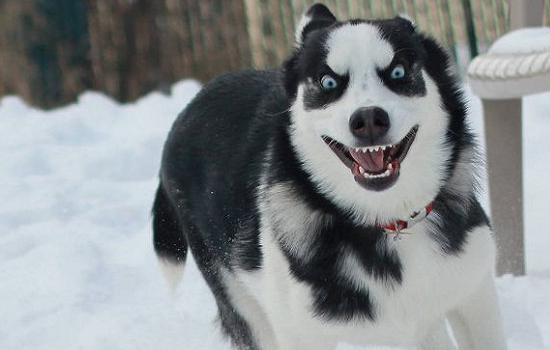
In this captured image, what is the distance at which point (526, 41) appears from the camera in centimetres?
402

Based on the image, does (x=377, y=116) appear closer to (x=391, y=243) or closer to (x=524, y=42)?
(x=391, y=243)

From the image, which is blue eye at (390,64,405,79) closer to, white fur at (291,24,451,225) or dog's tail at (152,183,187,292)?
white fur at (291,24,451,225)

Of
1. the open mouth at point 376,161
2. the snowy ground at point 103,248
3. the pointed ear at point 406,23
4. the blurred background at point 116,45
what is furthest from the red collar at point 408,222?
the blurred background at point 116,45

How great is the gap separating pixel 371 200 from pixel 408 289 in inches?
10.9

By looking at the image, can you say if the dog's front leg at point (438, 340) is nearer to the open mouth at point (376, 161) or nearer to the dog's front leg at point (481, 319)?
the dog's front leg at point (481, 319)

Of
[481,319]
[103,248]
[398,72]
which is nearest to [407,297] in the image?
[481,319]

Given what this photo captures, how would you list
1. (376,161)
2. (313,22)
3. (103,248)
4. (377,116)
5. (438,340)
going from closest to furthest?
(377,116), (376,161), (313,22), (438,340), (103,248)

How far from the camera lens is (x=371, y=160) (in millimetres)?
2650

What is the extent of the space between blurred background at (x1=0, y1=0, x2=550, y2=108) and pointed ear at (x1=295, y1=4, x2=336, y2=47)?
6.19 meters

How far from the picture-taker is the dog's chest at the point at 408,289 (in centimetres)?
278

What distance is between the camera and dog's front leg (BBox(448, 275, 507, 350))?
2.89m

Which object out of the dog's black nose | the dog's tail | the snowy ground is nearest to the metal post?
the snowy ground

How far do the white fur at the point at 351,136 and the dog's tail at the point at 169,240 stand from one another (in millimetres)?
1193

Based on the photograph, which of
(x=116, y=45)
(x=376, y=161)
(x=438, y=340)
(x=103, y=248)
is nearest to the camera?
(x=376, y=161)
